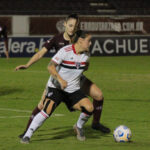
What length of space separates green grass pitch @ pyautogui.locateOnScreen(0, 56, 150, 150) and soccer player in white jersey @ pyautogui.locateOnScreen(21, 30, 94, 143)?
0.48 m

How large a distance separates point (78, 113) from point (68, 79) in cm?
401

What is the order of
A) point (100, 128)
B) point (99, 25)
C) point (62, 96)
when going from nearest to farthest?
point (62, 96)
point (100, 128)
point (99, 25)

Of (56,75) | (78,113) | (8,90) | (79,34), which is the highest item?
(79,34)

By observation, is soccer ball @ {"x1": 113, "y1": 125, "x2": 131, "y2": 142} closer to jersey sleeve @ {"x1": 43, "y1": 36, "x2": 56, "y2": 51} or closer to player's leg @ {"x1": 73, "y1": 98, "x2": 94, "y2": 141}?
player's leg @ {"x1": 73, "y1": 98, "x2": 94, "y2": 141}

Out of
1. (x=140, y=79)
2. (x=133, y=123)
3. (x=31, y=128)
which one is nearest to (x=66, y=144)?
(x=31, y=128)

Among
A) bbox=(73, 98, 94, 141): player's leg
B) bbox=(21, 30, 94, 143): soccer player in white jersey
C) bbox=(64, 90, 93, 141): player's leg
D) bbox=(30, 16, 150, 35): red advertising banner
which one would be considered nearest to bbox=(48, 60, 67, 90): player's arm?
bbox=(21, 30, 94, 143): soccer player in white jersey

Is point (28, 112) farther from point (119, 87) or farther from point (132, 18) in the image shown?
point (132, 18)

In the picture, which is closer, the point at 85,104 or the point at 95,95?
the point at 85,104

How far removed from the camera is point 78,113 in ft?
40.1

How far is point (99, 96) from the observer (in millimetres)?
9344

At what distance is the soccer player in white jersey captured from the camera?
8172 mm

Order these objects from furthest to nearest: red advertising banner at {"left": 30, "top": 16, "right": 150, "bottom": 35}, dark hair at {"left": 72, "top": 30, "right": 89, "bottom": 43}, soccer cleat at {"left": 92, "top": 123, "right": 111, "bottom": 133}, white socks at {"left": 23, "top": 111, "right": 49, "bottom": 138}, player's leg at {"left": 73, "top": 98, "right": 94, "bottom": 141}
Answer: red advertising banner at {"left": 30, "top": 16, "right": 150, "bottom": 35}
soccer cleat at {"left": 92, "top": 123, "right": 111, "bottom": 133}
player's leg at {"left": 73, "top": 98, "right": 94, "bottom": 141}
dark hair at {"left": 72, "top": 30, "right": 89, "bottom": 43}
white socks at {"left": 23, "top": 111, "right": 49, "bottom": 138}

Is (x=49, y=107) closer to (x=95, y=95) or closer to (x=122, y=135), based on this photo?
(x=122, y=135)

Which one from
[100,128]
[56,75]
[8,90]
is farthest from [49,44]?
[8,90]
